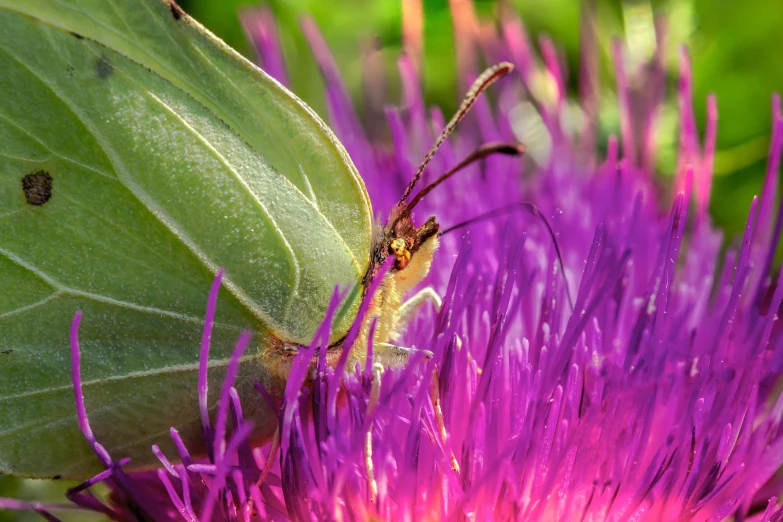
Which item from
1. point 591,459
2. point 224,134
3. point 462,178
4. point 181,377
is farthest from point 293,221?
point 462,178

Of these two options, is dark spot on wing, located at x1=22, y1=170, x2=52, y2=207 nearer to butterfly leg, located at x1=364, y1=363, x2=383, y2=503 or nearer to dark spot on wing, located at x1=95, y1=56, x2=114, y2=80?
dark spot on wing, located at x1=95, y1=56, x2=114, y2=80

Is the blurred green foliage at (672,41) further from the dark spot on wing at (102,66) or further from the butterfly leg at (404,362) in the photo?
the butterfly leg at (404,362)

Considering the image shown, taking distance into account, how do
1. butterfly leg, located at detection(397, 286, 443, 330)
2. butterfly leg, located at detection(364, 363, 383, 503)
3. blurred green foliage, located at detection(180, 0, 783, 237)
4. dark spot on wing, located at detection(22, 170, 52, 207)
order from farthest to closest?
1. blurred green foliage, located at detection(180, 0, 783, 237)
2. butterfly leg, located at detection(397, 286, 443, 330)
3. dark spot on wing, located at detection(22, 170, 52, 207)
4. butterfly leg, located at detection(364, 363, 383, 503)

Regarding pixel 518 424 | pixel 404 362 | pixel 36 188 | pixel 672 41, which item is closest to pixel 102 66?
pixel 36 188

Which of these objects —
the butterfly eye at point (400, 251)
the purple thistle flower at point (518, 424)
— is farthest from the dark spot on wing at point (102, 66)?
the butterfly eye at point (400, 251)

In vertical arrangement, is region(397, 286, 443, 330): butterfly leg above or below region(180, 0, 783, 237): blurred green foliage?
below

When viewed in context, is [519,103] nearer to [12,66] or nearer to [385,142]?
[385,142]

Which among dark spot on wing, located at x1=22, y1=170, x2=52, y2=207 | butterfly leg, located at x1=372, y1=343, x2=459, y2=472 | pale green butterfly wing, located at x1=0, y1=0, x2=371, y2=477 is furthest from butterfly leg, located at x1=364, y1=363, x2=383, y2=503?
dark spot on wing, located at x1=22, y1=170, x2=52, y2=207

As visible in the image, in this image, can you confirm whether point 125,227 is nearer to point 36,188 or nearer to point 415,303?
point 36,188
